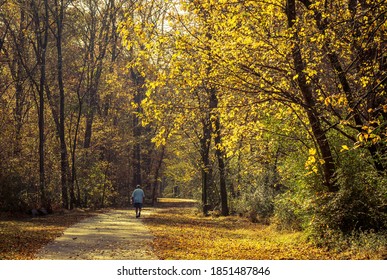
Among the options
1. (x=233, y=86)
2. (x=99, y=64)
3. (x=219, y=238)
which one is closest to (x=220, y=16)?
(x=233, y=86)

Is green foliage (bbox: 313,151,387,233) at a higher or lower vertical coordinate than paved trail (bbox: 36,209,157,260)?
higher

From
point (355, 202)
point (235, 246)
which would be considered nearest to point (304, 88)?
point (355, 202)

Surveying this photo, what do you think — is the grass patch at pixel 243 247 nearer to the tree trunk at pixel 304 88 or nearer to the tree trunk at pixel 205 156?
the tree trunk at pixel 304 88

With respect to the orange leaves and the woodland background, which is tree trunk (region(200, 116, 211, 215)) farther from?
the orange leaves

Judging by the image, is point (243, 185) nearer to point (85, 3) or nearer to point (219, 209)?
point (219, 209)

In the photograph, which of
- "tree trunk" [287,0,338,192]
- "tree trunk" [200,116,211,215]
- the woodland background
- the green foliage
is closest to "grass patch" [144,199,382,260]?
the woodland background

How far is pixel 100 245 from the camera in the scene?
14336 mm

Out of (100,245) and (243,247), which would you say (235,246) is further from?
(100,245)

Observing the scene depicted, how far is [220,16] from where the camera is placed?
1279cm

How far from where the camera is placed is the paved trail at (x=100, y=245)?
12.0 metres

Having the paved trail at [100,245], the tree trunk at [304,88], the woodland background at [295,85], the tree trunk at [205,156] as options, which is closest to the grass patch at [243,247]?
the paved trail at [100,245]

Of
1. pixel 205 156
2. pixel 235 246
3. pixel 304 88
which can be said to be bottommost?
pixel 235 246

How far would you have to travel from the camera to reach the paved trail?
39.4 feet

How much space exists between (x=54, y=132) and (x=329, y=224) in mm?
28604
